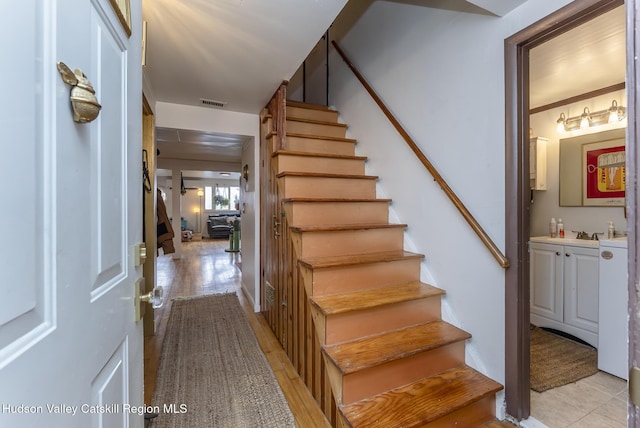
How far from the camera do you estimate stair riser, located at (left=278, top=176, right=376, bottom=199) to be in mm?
2127

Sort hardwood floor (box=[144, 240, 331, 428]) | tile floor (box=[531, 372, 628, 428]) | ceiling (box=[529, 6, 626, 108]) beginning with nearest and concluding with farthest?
1. tile floor (box=[531, 372, 628, 428])
2. hardwood floor (box=[144, 240, 331, 428])
3. ceiling (box=[529, 6, 626, 108])

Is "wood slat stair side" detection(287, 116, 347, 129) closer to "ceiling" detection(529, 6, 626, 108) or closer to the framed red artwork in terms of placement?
"ceiling" detection(529, 6, 626, 108)

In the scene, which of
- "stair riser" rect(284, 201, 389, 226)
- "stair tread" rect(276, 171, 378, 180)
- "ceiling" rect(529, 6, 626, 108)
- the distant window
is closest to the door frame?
"ceiling" rect(529, 6, 626, 108)

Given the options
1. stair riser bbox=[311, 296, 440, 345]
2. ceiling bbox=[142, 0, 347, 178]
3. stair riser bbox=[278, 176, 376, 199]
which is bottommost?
stair riser bbox=[311, 296, 440, 345]

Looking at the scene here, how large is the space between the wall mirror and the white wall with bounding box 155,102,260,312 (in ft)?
10.8

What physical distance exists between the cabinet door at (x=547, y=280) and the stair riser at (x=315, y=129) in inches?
89.6

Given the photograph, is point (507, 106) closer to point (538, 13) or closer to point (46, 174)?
point (538, 13)

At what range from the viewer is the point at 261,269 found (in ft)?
10.0

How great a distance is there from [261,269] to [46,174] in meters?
2.69

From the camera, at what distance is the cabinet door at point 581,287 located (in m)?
2.25

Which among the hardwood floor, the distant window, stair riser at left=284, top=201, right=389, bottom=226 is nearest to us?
the hardwood floor

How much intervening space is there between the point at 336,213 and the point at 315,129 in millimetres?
1205

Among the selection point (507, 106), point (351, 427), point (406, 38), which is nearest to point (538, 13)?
point (507, 106)

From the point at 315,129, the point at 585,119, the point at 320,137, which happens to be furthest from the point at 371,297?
the point at 585,119
